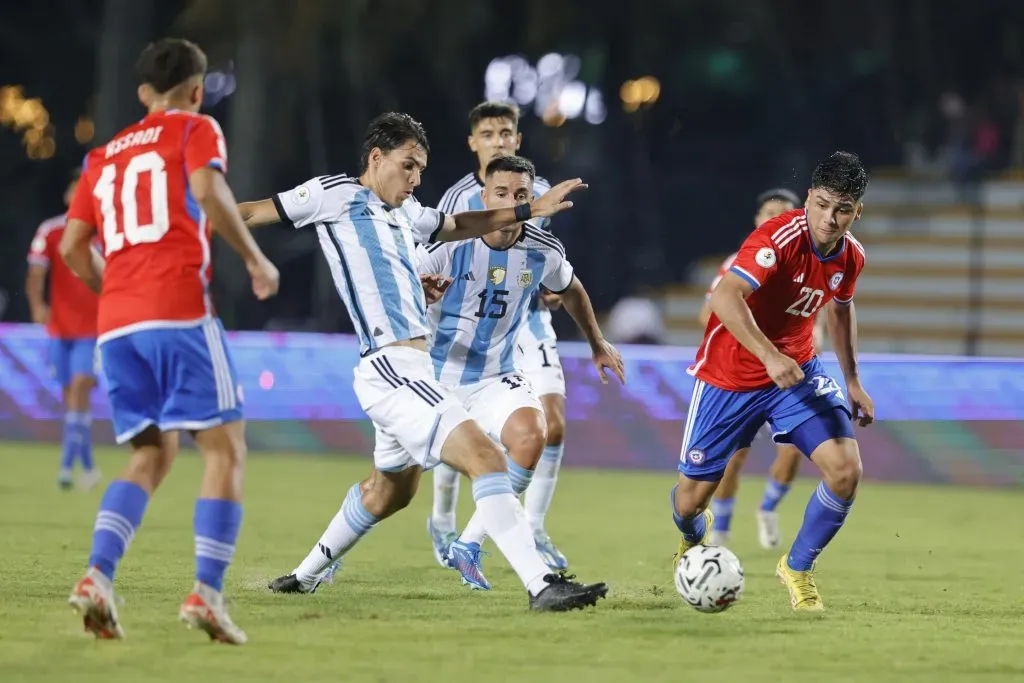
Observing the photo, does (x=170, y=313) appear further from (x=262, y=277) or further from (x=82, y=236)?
(x=82, y=236)

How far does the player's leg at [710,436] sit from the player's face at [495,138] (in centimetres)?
234

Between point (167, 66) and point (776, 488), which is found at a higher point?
point (167, 66)

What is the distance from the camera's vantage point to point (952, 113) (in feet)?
63.8

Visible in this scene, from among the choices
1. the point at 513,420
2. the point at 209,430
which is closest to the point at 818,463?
the point at 513,420

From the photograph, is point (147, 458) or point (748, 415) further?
point (748, 415)

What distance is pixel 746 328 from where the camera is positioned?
6582 millimetres

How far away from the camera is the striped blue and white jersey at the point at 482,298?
7.70 meters

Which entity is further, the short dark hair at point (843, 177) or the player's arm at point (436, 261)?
the player's arm at point (436, 261)

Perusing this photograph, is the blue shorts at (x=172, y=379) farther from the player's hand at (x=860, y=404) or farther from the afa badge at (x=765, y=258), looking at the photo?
the player's hand at (x=860, y=404)

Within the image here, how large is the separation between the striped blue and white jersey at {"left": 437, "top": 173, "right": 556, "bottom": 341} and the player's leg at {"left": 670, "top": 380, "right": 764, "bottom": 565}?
1.48 metres

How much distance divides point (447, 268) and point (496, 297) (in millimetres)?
278

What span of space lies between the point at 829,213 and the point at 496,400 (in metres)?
1.87

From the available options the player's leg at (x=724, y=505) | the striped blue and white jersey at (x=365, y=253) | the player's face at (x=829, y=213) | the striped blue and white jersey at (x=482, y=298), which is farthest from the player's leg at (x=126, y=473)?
the player's leg at (x=724, y=505)

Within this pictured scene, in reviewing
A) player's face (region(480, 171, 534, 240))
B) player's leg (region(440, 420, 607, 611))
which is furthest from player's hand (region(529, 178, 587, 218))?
player's leg (region(440, 420, 607, 611))
